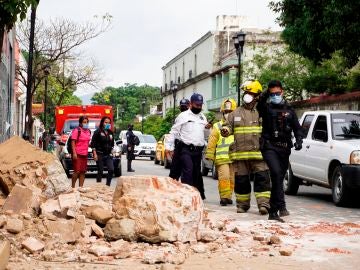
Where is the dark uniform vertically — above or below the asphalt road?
above

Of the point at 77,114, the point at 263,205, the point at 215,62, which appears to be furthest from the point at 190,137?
the point at 215,62

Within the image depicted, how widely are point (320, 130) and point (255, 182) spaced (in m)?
3.34

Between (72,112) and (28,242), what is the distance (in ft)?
65.4

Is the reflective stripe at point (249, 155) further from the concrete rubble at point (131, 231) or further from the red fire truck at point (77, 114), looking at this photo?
the red fire truck at point (77, 114)

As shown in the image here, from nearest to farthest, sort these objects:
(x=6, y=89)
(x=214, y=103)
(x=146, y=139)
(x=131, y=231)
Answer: (x=131, y=231) < (x=6, y=89) < (x=146, y=139) < (x=214, y=103)

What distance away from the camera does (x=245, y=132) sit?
11164 millimetres

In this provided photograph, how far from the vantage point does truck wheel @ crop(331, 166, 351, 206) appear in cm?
1285

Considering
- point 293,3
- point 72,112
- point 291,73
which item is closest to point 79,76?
point 291,73

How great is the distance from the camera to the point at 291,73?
36719mm

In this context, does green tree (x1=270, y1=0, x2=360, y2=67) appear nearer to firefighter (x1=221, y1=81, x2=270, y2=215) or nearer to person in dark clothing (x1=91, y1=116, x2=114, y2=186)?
person in dark clothing (x1=91, y1=116, x2=114, y2=186)

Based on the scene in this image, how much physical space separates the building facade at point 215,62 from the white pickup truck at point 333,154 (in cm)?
4062

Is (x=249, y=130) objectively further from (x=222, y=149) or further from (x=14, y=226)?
(x=14, y=226)

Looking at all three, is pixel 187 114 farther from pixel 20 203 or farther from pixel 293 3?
pixel 293 3

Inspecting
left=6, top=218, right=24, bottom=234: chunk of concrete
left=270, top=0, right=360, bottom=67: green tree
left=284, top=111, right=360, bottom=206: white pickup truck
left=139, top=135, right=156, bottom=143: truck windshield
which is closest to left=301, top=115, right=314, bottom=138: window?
left=284, top=111, right=360, bottom=206: white pickup truck
